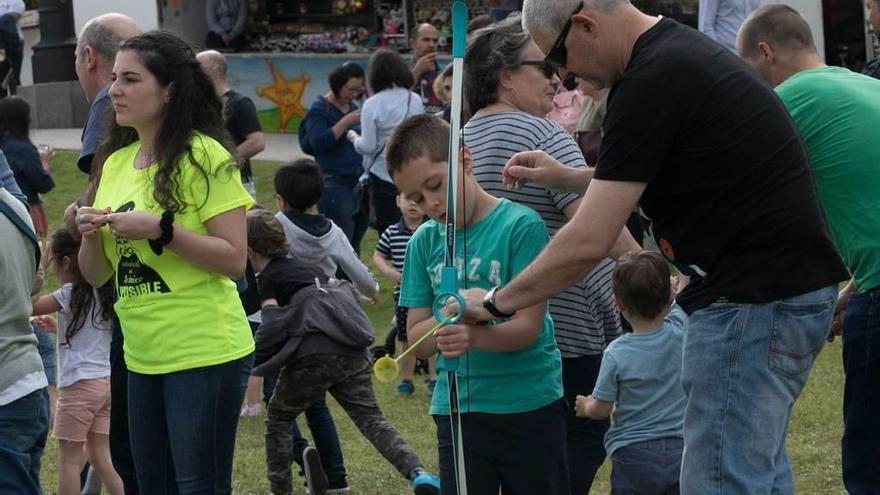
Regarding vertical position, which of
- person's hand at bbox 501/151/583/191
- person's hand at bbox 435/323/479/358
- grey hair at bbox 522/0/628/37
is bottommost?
person's hand at bbox 435/323/479/358

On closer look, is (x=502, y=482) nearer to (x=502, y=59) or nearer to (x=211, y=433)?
(x=211, y=433)

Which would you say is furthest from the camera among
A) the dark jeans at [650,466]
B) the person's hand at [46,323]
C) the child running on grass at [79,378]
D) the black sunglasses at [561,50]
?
the person's hand at [46,323]

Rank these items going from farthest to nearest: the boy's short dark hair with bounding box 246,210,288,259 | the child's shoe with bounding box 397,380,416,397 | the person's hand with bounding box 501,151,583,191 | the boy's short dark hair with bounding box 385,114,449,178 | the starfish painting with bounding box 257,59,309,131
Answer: the starfish painting with bounding box 257,59,309,131, the child's shoe with bounding box 397,380,416,397, the boy's short dark hair with bounding box 246,210,288,259, the person's hand with bounding box 501,151,583,191, the boy's short dark hair with bounding box 385,114,449,178

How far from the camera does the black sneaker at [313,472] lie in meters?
6.82

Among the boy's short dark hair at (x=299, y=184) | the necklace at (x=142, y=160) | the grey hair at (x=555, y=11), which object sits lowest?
the boy's short dark hair at (x=299, y=184)

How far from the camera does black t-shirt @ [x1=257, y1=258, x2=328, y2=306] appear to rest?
22.1 ft

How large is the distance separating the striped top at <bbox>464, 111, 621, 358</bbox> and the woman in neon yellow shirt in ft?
2.76

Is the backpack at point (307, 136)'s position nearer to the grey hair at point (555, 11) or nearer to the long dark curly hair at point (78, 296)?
the long dark curly hair at point (78, 296)

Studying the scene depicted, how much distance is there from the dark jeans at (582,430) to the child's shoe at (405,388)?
3.66m

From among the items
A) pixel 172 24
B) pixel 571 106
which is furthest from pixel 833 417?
pixel 172 24

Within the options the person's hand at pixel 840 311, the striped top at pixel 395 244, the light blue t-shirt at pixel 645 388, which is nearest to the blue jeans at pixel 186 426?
the light blue t-shirt at pixel 645 388

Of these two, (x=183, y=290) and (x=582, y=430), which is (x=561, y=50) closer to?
(x=183, y=290)

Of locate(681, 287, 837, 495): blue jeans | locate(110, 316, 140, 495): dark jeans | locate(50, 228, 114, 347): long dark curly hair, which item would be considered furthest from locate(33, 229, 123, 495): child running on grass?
locate(681, 287, 837, 495): blue jeans

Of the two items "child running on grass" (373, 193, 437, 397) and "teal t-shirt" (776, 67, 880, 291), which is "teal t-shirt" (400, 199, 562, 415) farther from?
"child running on grass" (373, 193, 437, 397)
